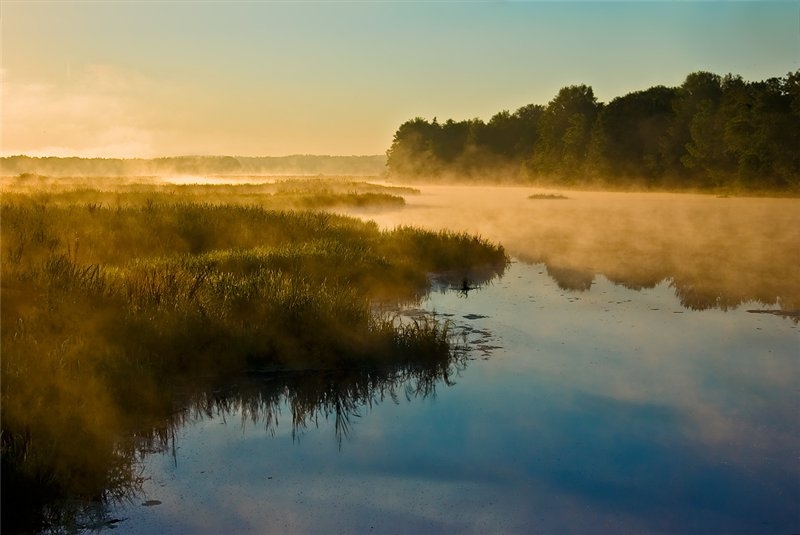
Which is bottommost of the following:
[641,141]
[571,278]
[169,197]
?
[571,278]

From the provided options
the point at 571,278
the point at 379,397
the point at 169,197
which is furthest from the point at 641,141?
the point at 379,397

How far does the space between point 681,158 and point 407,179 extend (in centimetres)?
6754

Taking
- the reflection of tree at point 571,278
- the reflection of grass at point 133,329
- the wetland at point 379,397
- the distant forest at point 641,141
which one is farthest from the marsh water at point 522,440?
the distant forest at point 641,141

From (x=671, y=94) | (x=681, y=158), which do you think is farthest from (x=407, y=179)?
(x=681, y=158)

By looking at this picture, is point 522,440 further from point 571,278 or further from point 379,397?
point 571,278

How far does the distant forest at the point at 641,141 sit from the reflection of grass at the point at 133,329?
49.8m

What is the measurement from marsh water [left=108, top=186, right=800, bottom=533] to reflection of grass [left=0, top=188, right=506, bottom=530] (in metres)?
0.44

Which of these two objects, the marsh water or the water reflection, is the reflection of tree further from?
the water reflection

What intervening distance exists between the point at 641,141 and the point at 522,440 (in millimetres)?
79889

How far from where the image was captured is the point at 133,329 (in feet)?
27.0

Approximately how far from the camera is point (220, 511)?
5262 mm

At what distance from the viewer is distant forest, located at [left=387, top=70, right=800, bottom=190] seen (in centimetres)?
5709

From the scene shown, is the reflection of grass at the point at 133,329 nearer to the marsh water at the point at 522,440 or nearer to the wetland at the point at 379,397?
the wetland at the point at 379,397

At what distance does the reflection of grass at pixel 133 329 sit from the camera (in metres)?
5.76
